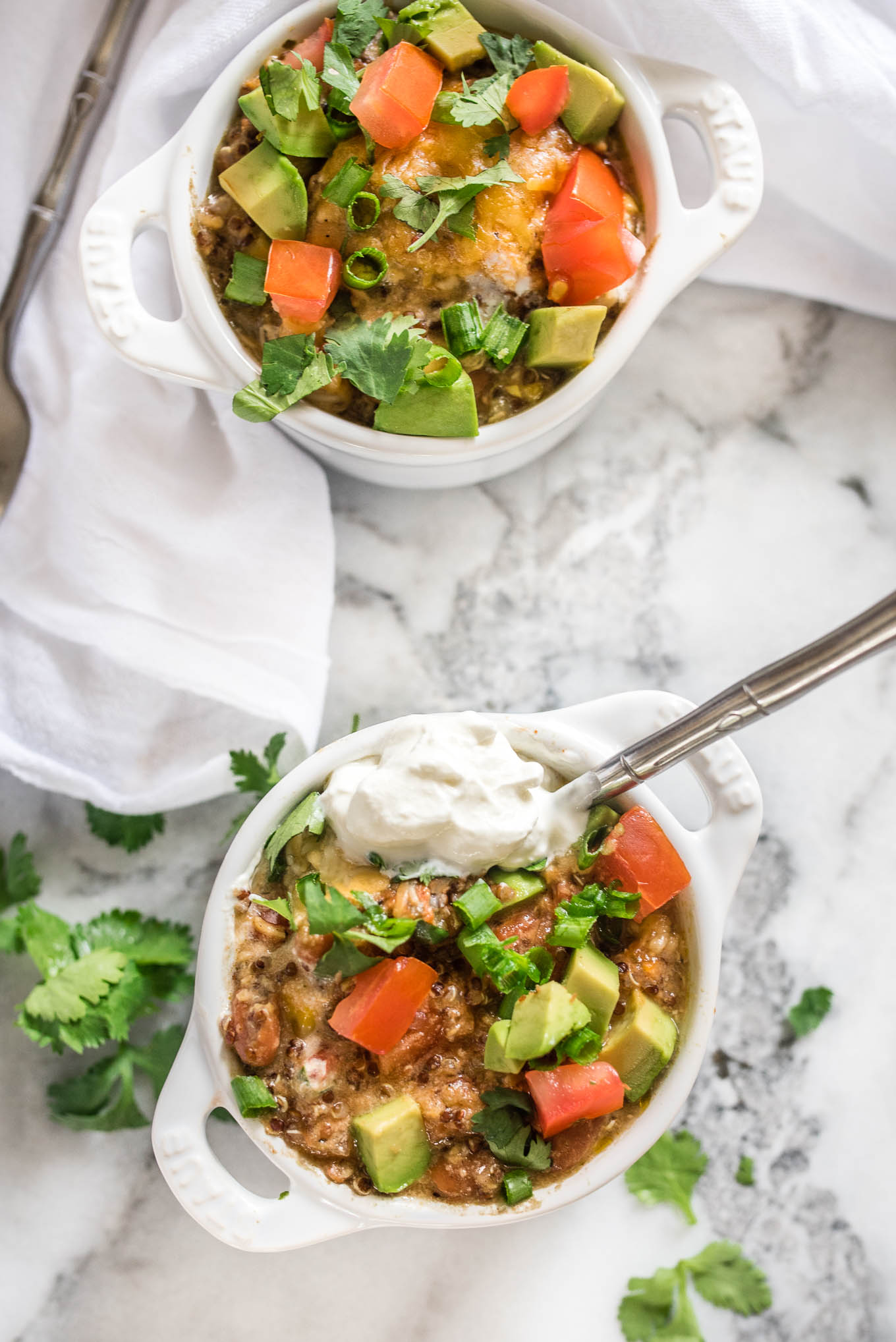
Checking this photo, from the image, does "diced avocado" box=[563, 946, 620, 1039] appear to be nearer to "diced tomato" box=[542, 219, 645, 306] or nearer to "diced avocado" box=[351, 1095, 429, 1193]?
"diced avocado" box=[351, 1095, 429, 1193]

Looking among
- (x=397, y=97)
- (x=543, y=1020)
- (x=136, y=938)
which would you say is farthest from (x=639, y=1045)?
(x=397, y=97)

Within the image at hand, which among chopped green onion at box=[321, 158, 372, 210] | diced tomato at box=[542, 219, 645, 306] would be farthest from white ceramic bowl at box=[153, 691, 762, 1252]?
chopped green onion at box=[321, 158, 372, 210]

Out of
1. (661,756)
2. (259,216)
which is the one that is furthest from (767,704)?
(259,216)

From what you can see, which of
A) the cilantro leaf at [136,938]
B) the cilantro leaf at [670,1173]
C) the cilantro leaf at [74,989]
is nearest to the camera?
the cilantro leaf at [74,989]

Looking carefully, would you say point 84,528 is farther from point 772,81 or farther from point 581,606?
point 772,81

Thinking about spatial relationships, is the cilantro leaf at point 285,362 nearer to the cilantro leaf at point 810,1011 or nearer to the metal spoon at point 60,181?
the metal spoon at point 60,181

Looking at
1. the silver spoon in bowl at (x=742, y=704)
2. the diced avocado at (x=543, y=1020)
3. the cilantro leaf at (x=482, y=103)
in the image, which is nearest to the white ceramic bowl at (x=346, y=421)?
the cilantro leaf at (x=482, y=103)
